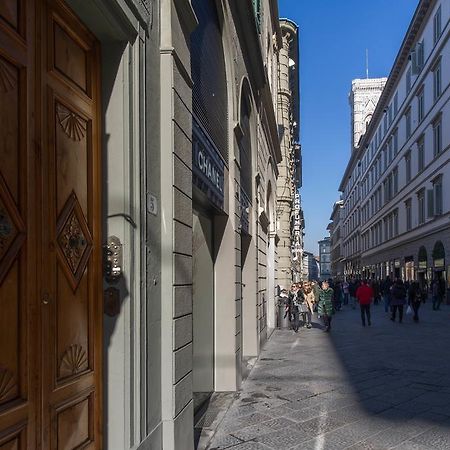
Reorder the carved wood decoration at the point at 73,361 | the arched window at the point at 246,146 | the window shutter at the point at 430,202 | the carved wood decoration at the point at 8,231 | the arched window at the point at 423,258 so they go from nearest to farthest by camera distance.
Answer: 1. the carved wood decoration at the point at 8,231
2. the carved wood decoration at the point at 73,361
3. the arched window at the point at 246,146
4. the window shutter at the point at 430,202
5. the arched window at the point at 423,258

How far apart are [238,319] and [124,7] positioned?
5.73 metres

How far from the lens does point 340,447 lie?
5328 mm

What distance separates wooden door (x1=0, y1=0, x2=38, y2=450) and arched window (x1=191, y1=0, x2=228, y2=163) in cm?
331

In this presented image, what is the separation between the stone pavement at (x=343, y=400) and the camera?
5.59 metres

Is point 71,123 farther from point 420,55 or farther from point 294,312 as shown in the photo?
point 420,55

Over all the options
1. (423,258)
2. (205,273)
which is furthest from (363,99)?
(205,273)

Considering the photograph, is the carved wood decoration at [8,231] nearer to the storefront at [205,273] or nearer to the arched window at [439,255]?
the storefront at [205,273]

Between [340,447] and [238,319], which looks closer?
[340,447]

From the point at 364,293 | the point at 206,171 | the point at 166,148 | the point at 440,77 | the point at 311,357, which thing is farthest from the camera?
the point at 440,77

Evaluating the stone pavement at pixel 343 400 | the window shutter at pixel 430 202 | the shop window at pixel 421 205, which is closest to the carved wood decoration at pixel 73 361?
the stone pavement at pixel 343 400

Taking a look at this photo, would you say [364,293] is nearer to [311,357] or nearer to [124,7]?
[311,357]

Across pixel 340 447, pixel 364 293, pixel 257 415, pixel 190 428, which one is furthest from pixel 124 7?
pixel 364 293

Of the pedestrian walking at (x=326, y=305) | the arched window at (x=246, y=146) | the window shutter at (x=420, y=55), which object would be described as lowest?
the pedestrian walking at (x=326, y=305)

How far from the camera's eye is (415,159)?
41312 millimetres
